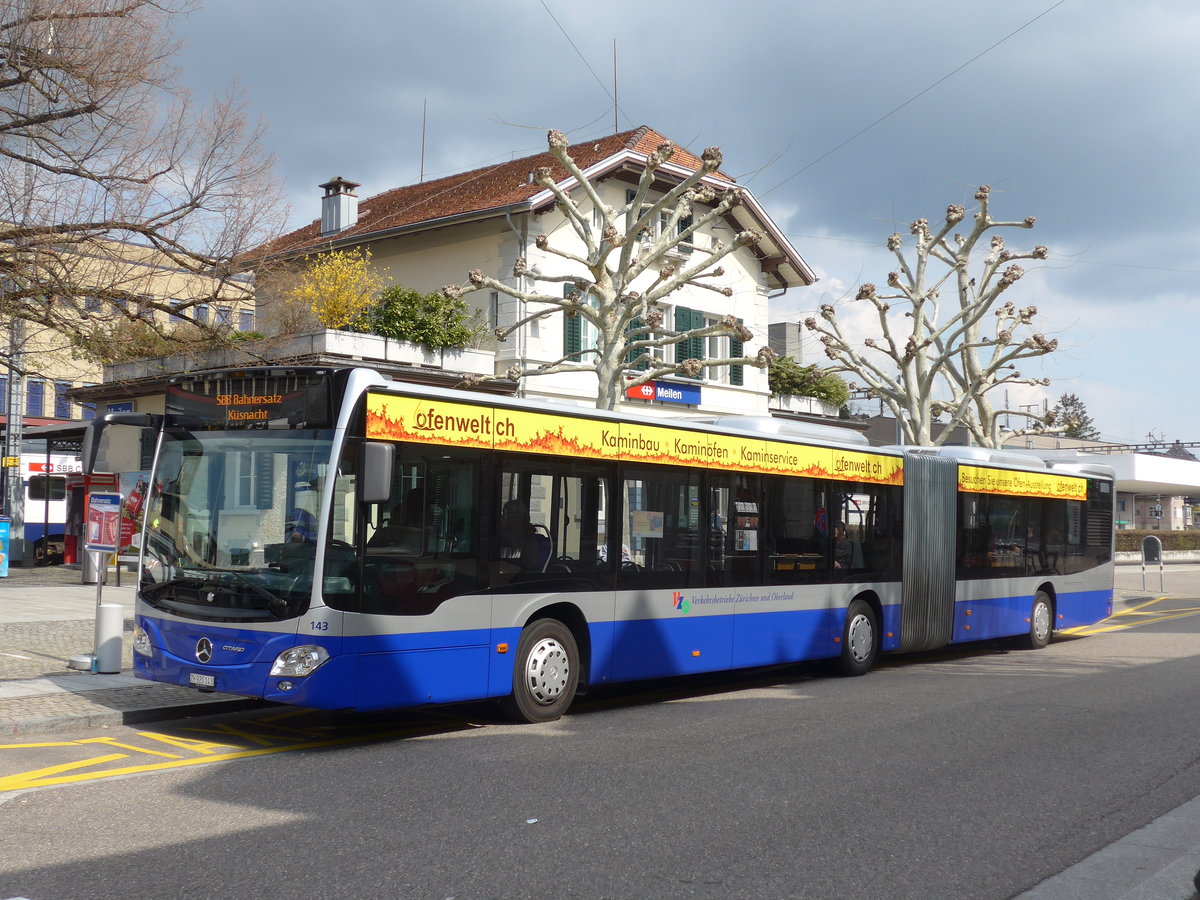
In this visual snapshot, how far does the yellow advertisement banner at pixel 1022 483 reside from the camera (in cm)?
1648

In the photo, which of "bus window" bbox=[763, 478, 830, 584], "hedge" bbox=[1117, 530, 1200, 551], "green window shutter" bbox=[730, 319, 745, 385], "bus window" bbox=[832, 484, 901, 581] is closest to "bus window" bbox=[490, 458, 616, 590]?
"bus window" bbox=[763, 478, 830, 584]

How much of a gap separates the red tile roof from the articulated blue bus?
1802 centimetres

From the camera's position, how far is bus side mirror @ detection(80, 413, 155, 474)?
9641 millimetres

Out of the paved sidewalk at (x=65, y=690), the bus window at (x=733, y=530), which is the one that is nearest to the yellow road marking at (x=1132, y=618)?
the bus window at (x=733, y=530)

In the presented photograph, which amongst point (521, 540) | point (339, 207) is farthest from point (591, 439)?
point (339, 207)

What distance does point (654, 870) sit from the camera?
5586mm

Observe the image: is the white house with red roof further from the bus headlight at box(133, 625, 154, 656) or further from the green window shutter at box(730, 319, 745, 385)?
the bus headlight at box(133, 625, 154, 656)

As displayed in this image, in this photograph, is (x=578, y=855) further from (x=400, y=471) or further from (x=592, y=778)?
(x=400, y=471)

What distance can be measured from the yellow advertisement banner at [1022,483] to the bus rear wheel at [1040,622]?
5.06ft

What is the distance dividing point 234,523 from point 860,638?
7.94 m

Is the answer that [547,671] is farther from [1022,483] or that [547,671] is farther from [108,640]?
[1022,483]

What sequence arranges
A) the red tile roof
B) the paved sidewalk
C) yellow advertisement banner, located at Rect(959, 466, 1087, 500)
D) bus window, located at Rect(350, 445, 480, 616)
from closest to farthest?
bus window, located at Rect(350, 445, 480, 616) → the paved sidewalk → yellow advertisement banner, located at Rect(959, 466, 1087, 500) → the red tile roof

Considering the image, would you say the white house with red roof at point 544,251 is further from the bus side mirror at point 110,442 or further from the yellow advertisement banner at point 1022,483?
the bus side mirror at point 110,442

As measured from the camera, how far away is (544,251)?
101 feet
